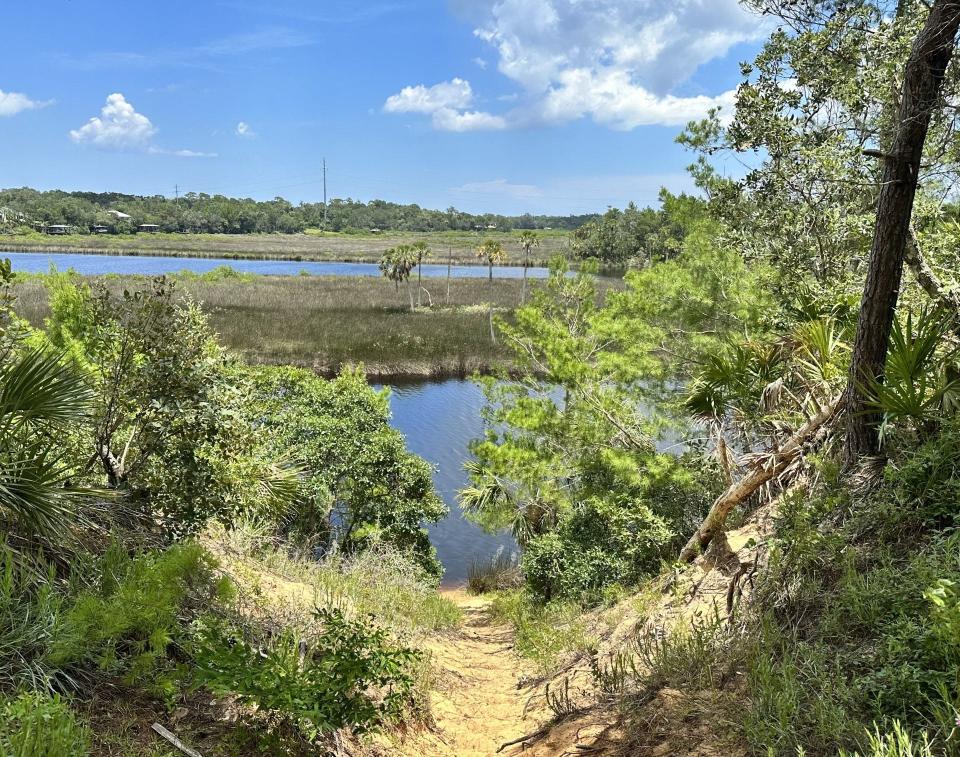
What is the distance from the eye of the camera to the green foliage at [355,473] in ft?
46.0

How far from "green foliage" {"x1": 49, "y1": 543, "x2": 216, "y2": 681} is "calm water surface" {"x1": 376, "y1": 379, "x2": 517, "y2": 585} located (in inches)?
504

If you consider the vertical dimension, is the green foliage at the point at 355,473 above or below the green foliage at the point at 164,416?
below

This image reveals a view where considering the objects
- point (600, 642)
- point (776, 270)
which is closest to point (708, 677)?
point (600, 642)

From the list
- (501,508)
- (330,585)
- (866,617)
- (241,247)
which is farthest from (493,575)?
(241,247)

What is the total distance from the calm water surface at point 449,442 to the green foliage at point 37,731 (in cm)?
1447

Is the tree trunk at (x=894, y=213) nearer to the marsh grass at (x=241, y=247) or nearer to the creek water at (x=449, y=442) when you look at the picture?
the creek water at (x=449, y=442)

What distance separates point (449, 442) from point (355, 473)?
1024 centimetres

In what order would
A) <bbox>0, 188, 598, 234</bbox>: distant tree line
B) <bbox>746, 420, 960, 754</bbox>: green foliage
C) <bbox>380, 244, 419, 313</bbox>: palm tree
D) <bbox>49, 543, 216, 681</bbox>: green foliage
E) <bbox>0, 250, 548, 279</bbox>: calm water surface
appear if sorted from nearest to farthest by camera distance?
<bbox>746, 420, 960, 754</bbox>: green foliage < <bbox>49, 543, 216, 681</bbox>: green foliage < <bbox>380, 244, 419, 313</bbox>: palm tree < <bbox>0, 250, 548, 279</bbox>: calm water surface < <bbox>0, 188, 598, 234</bbox>: distant tree line

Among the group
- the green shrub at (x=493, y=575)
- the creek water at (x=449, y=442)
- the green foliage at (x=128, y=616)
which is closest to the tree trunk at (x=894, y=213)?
the green foliage at (x=128, y=616)

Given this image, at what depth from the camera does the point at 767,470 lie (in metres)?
6.63

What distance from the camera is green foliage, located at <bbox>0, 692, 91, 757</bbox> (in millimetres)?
2576

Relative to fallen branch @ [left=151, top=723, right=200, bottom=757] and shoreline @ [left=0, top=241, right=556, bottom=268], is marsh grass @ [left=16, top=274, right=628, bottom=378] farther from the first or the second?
shoreline @ [left=0, top=241, right=556, bottom=268]

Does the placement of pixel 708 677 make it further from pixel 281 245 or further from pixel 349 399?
pixel 281 245

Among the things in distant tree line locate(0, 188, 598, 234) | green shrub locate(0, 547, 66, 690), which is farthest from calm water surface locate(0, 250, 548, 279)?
green shrub locate(0, 547, 66, 690)
